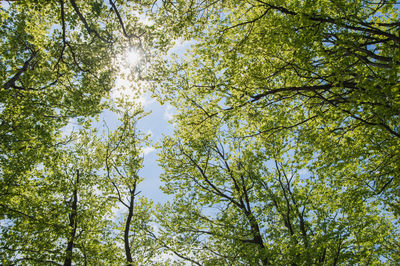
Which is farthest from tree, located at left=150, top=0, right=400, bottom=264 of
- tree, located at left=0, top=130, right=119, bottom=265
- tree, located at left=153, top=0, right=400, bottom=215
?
tree, located at left=0, top=130, right=119, bottom=265

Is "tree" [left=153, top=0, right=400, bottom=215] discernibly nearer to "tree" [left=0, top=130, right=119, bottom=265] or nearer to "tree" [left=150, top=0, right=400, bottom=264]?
"tree" [left=150, top=0, right=400, bottom=264]

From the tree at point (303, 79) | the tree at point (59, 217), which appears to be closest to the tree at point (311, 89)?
the tree at point (303, 79)

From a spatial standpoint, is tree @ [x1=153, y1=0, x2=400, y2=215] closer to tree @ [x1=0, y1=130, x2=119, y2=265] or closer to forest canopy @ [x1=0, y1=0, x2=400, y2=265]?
forest canopy @ [x1=0, y1=0, x2=400, y2=265]

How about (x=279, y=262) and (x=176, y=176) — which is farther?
(x=176, y=176)

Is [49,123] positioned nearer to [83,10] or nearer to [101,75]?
[101,75]

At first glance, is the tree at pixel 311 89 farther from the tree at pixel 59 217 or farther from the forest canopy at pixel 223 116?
the tree at pixel 59 217

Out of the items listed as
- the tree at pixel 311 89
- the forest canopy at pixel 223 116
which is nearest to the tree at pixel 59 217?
the forest canopy at pixel 223 116

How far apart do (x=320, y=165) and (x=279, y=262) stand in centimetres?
568

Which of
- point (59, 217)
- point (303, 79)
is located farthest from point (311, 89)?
point (59, 217)

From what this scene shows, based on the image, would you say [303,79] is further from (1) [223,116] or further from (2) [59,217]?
(2) [59,217]

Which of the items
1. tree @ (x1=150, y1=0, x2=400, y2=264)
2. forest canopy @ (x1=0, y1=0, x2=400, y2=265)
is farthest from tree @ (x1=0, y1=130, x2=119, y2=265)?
tree @ (x1=150, y1=0, x2=400, y2=264)

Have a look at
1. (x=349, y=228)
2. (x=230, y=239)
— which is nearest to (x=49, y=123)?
(x=230, y=239)

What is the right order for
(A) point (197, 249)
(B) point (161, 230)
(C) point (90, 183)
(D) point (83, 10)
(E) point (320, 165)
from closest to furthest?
(E) point (320, 165)
(D) point (83, 10)
(A) point (197, 249)
(B) point (161, 230)
(C) point (90, 183)

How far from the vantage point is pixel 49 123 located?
12.4 meters
